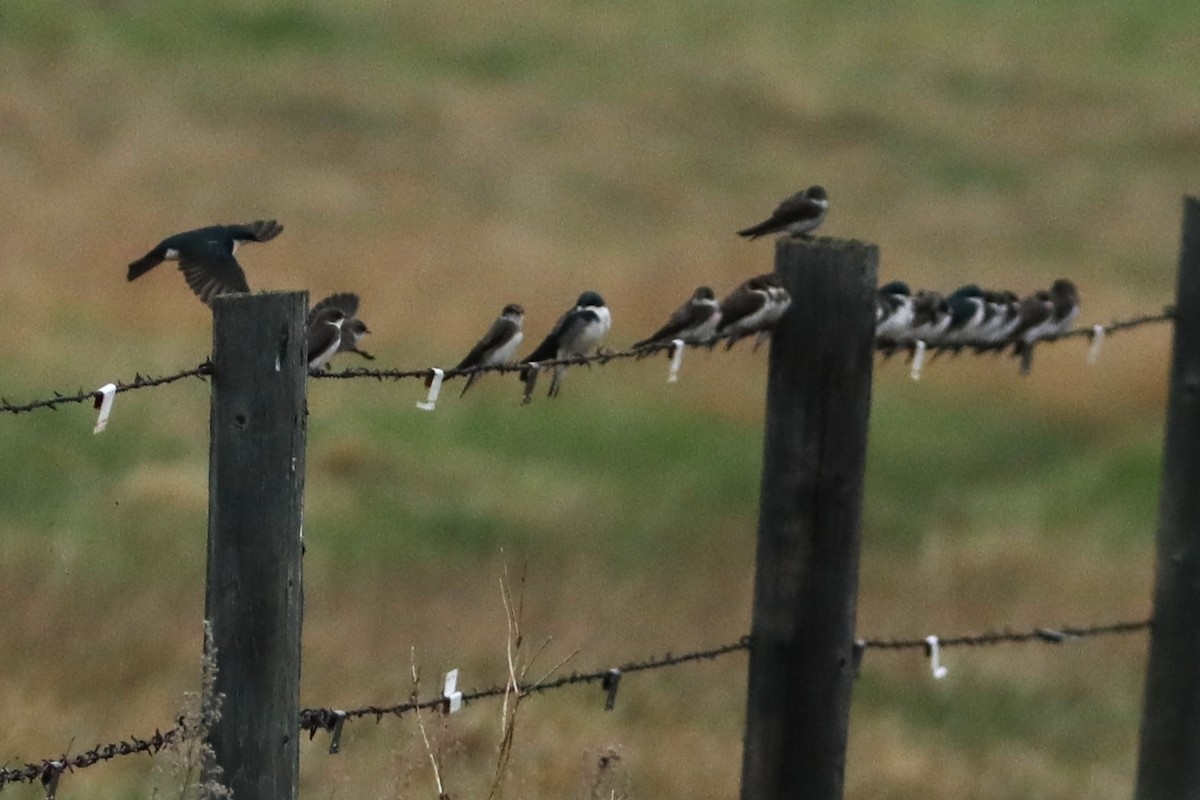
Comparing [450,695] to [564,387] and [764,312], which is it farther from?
[564,387]

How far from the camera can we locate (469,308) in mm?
20391

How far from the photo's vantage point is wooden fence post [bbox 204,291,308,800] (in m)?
3.87

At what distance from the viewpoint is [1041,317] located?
9633 mm

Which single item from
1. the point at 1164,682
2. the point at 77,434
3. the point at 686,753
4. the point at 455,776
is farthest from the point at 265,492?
the point at 77,434

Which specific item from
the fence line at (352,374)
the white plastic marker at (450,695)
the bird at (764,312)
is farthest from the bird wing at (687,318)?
the white plastic marker at (450,695)

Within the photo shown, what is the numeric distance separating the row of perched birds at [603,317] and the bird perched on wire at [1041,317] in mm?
12

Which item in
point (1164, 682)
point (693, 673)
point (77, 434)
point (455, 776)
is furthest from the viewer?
point (77, 434)

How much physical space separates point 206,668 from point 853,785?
5.32m

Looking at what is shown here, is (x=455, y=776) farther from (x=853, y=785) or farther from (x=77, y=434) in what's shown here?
(x=77, y=434)

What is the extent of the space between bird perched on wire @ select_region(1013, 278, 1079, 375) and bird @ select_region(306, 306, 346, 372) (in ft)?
7.17

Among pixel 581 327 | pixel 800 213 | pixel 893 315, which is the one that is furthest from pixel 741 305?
pixel 800 213

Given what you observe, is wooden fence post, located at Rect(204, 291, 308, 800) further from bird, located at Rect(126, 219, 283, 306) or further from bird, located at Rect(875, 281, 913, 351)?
bird, located at Rect(875, 281, 913, 351)

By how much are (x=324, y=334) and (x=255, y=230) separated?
14.1 inches

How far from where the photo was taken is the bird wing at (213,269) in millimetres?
5980
